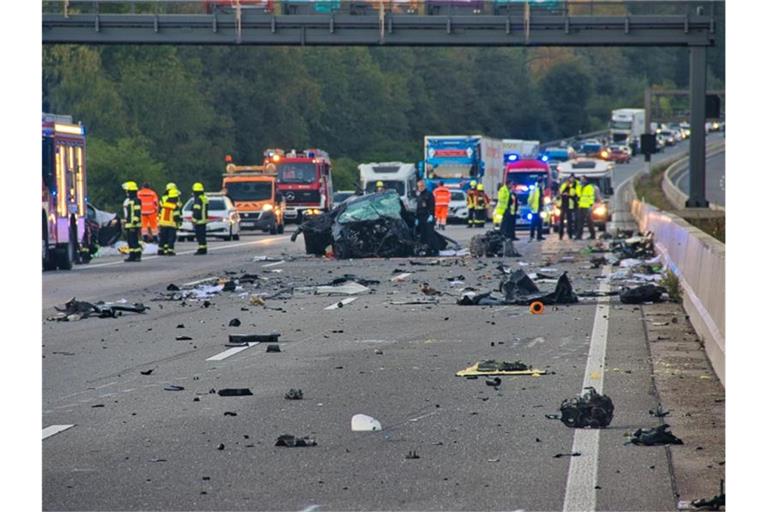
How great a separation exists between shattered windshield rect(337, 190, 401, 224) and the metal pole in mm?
18163

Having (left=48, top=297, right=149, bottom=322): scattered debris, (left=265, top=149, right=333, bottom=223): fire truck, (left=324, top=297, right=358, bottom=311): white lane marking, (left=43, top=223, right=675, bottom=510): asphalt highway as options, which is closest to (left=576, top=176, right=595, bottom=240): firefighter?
(left=265, top=149, right=333, bottom=223): fire truck

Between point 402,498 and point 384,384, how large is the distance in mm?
4873

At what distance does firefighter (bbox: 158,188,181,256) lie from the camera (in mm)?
37044

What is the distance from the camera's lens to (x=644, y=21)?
53.7 metres

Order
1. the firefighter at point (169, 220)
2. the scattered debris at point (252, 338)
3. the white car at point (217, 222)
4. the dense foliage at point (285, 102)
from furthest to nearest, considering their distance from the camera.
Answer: the dense foliage at point (285, 102), the white car at point (217, 222), the firefighter at point (169, 220), the scattered debris at point (252, 338)

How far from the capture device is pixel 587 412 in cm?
1162

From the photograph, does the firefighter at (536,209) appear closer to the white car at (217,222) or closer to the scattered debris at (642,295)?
the white car at (217,222)

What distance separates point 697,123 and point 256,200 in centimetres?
1448

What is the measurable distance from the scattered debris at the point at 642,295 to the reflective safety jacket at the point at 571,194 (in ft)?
78.7

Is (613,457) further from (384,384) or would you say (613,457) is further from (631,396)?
(384,384)

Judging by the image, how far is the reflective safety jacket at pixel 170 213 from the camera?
122 ft

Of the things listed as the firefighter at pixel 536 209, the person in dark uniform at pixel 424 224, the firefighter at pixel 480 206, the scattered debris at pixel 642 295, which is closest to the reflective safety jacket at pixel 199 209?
the person in dark uniform at pixel 424 224
